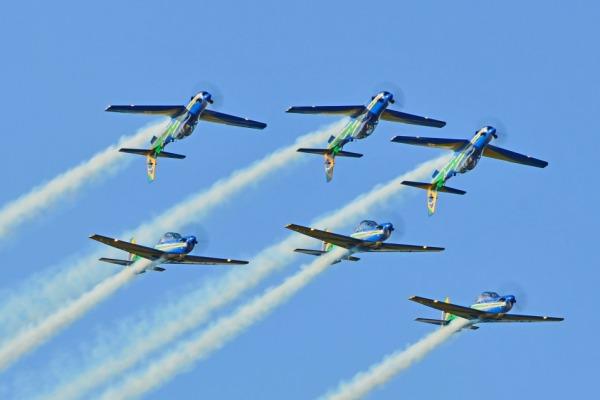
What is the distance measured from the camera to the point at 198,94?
7694cm

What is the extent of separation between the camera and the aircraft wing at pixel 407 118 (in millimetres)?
81938

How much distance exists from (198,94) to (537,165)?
21.4 meters

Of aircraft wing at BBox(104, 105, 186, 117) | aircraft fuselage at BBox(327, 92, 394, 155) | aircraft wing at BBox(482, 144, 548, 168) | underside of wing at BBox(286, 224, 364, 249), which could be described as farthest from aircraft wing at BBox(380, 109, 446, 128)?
aircraft wing at BBox(104, 105, 186, 117)

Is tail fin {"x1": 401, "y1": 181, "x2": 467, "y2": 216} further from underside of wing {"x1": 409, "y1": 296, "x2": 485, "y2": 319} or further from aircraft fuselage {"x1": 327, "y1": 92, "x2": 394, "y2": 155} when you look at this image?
underside of wing {"x1": 409, "y1": 296, "x2": 485, "y2": 319}

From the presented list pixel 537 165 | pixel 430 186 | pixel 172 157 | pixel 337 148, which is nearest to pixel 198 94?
→ pixel 172 157

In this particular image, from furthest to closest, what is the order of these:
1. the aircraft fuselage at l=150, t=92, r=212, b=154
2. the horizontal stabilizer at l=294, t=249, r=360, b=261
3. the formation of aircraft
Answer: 1. the aircraft fuselage at l=150, t=92, r=212, b=154
2. the horizontal stabilizer at l=294, t=249, r=360, b=261
3. the formation of aircraft

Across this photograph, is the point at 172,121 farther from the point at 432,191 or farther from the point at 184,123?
the point at 432,191

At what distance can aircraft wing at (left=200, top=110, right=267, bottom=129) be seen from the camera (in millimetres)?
81688

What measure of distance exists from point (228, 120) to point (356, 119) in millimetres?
7835

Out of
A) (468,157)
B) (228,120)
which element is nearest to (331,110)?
(228,120)

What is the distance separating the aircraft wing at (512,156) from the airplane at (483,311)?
34.8 feet

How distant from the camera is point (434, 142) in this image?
8112 centimetres

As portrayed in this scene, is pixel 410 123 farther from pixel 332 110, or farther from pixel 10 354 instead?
pixel 10 354

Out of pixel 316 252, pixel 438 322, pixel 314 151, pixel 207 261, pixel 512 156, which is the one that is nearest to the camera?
pixel 207 261
